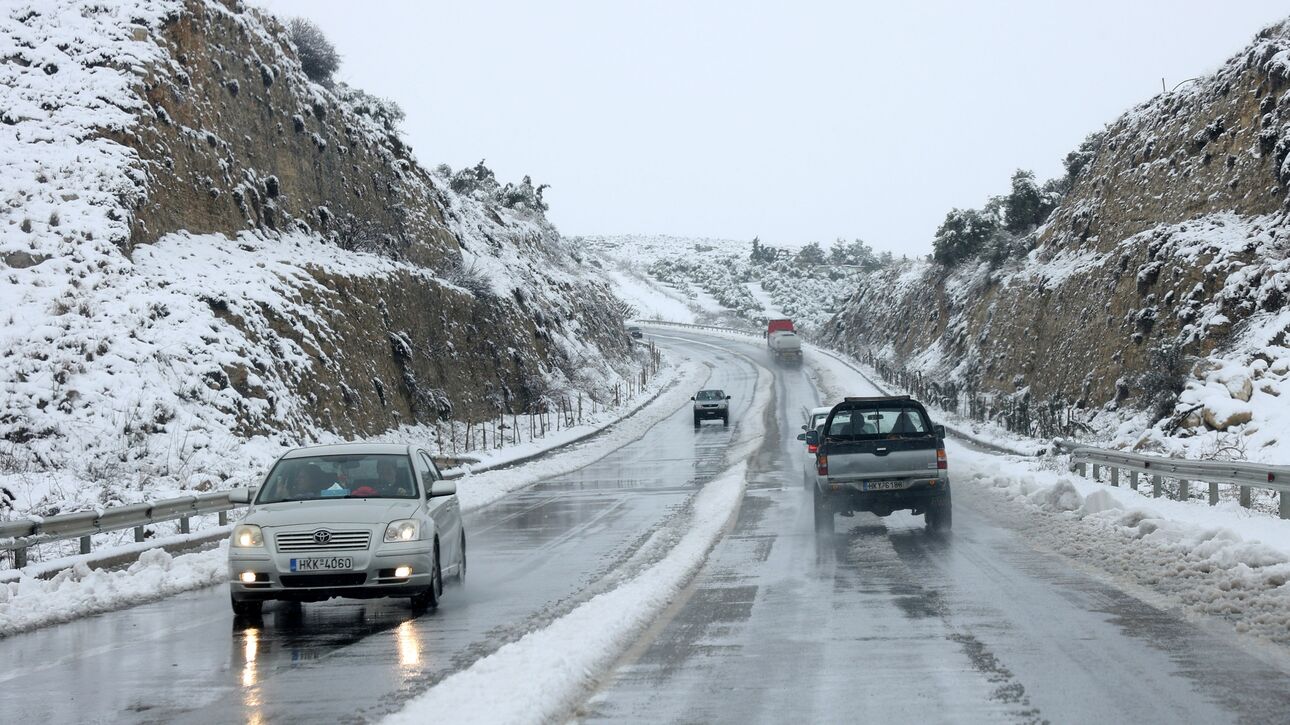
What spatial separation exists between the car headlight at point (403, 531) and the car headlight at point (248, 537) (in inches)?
44.5

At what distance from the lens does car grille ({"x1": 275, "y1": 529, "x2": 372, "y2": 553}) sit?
10.9 metres

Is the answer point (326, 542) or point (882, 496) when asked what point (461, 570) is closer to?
point (326, 542)

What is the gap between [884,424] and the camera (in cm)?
1894

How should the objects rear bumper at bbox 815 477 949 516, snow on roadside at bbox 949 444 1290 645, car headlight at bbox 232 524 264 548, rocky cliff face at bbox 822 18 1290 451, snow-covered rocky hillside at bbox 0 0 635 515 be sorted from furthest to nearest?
rocky cliff face at bbox 822 18 1290 451
snow-covered rocky hillside at bbox 0 0 635 515
rear bumper at bbox 815 477 949 516
car headlight at bbox 232 524 264 548
snow on roadside at bbox 949 444 1290 645

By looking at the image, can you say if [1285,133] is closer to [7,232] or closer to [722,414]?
[722,414]

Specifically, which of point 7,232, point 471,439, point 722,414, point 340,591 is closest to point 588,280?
point 722,414

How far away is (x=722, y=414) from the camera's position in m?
49.9

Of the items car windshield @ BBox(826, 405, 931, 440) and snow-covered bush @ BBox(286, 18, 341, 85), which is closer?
car windshield @ BBox(826, 405, 931, 440)

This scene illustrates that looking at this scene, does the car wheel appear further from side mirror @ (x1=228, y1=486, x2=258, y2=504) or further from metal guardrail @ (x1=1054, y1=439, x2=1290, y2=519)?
metal guardrail @ (x1=1054, y1=439, x2=1290, y2=519)

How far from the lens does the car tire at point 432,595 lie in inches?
443

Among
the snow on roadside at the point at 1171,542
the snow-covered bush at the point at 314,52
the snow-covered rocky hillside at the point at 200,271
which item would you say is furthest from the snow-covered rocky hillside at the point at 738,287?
the snow on roadside at the point at 1171,542

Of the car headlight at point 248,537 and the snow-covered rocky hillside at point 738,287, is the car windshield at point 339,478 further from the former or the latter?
the snow-covered rocky hillside at point 738,287

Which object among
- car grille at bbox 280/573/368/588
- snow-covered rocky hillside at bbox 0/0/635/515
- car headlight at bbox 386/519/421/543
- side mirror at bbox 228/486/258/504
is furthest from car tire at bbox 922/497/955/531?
snow-covered rocky hillside at bbox 0/0/635/515

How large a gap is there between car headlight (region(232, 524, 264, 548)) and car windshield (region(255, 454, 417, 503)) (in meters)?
0.79
